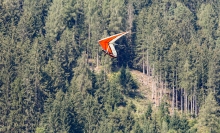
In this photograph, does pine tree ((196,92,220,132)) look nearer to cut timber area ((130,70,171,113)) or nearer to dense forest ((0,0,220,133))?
dense forest ((0,0,220,133))

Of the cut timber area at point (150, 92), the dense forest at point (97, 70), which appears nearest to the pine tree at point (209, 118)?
the dense forest at point (97, 70)

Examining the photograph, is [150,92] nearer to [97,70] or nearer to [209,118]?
[97,70]

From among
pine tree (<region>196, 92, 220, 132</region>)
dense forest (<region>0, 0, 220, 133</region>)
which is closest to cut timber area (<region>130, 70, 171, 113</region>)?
dense forest (<region>0, 0, 220, 133</region>)

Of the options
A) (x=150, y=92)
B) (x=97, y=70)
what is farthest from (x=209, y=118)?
(x=97, y=70)

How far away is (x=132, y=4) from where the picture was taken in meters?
183

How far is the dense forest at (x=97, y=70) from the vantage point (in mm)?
136875

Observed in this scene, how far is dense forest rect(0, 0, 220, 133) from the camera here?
136875 mm

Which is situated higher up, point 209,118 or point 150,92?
point 150,92

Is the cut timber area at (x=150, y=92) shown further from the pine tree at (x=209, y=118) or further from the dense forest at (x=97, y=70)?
the pine tree at (x=209, y=118)

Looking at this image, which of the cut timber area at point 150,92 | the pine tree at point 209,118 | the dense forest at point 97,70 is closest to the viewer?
the pine tree at point 209,118

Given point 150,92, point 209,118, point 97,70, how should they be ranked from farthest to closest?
point 97,70, point 150,92, point 209,118

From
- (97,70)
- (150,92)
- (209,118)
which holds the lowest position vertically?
(209,118)

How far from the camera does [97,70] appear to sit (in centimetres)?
15462

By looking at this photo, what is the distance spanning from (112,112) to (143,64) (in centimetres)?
2262
